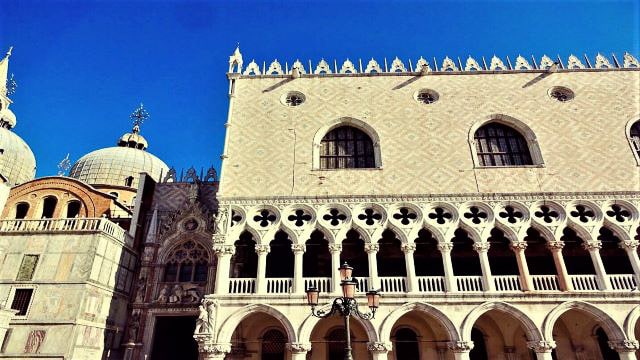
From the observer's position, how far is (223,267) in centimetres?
1275

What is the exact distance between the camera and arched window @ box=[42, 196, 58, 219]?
59.1 ft

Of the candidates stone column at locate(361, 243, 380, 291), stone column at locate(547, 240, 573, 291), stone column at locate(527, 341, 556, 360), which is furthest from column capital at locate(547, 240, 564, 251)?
stone column at locate(361, 243, 380, 291)

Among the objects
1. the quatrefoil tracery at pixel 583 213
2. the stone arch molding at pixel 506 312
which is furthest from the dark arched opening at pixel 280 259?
the quatrefoil tracery at pixel 583 213

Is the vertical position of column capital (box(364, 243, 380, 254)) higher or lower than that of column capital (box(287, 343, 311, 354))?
higher

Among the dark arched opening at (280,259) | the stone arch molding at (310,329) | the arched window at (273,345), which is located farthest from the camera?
the dark arched opening at (280,259)

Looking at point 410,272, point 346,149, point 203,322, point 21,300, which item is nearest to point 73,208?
point 21,300

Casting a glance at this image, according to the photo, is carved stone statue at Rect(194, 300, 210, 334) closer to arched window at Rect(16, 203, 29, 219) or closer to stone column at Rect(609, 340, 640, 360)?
arched window at Rect(16, 203, 29, 219)

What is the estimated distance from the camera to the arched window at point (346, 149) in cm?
1517

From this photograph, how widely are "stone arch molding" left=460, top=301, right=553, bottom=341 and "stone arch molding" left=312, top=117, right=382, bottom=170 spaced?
235 inches

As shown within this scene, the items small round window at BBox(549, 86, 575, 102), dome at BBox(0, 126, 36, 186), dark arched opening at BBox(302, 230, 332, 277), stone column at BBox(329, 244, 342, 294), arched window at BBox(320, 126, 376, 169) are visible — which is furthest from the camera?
dome at BBox(0, 126, 36, 186)

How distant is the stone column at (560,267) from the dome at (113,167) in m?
25.0

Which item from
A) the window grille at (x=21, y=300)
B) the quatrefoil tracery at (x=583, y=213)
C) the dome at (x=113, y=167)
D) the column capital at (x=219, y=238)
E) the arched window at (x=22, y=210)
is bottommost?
the window grille at (x=21, y=300)

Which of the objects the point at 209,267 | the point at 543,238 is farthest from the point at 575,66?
the point at 209,267

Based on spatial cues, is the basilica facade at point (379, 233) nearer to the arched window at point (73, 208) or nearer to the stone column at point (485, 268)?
the stone column at point (485, 268)
